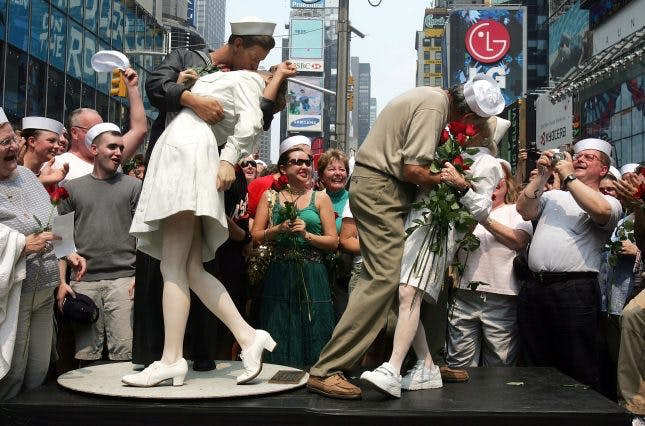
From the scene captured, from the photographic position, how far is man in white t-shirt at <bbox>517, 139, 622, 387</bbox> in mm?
6070

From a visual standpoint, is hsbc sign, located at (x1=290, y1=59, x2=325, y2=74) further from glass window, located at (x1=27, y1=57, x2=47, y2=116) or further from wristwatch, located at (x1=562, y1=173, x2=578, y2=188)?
wristwatch, located at (x1=562, y1=173, x2=578, y2=188)

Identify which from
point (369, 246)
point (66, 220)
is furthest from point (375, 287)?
point (66, 220)

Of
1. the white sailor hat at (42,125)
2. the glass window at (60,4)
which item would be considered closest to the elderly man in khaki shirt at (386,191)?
the white sailor hat at (42,125)

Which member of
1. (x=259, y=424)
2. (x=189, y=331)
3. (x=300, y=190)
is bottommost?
(x=259, y=424)

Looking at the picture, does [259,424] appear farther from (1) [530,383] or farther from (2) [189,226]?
(1) [530,383]

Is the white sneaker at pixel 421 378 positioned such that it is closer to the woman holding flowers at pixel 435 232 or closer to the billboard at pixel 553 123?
the woman holding flowers at pixel 435 232

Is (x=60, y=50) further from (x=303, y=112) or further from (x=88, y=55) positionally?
(x=303, y=112)

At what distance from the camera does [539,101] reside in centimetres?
5459

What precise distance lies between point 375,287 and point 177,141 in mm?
1364

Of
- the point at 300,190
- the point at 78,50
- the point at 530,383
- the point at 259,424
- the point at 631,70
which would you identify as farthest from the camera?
the point at 631,70

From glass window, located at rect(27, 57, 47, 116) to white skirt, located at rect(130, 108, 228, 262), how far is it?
70.8ft

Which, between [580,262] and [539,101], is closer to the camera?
[580,262]

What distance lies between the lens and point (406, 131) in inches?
196

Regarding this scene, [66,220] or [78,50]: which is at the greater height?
[78,50]
